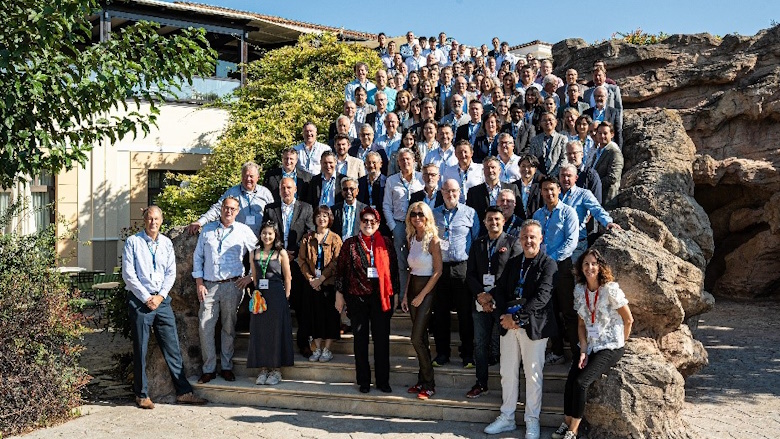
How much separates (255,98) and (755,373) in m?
10.9

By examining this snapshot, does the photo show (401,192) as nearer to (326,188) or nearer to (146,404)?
(326,188)

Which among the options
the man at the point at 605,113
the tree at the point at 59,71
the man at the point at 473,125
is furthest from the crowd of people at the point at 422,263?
the tree at the point at 59,71

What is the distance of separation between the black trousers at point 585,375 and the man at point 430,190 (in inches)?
104

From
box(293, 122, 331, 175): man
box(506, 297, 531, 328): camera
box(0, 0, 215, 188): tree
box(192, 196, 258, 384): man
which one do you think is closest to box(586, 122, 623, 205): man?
box(506, 297, 531, 328): camera

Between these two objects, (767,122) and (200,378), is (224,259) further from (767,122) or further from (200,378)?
(767,122)

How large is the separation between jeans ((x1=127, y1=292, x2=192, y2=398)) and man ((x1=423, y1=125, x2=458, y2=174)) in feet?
12.5

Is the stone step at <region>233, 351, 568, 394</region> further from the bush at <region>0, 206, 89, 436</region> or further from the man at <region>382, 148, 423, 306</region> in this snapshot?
the bush at <region>0, 206, 89, 436</region>

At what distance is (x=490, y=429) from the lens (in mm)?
7016

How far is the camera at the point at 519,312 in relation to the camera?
22.3 feet

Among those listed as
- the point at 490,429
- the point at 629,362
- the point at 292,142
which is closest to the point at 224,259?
the point at 490,429

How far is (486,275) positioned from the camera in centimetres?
731

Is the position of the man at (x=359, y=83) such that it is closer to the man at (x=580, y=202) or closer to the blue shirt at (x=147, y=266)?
the blue shirt at (x=147, y=266)

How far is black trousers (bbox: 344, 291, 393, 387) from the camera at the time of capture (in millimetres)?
7777

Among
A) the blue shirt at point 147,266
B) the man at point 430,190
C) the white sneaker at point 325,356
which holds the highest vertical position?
the man at point 430,190
